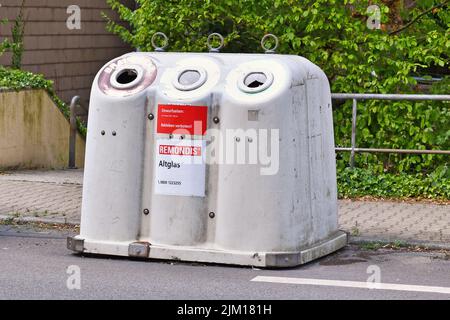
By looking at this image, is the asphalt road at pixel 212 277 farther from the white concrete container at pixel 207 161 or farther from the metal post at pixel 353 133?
the metal post at pixel 353 133

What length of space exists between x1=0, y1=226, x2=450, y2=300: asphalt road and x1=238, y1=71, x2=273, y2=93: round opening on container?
1291 mm

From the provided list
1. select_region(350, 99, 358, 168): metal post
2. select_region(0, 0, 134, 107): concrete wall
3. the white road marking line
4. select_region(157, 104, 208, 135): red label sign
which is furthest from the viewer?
select_region(0, 0, 134, 107): concrete wall

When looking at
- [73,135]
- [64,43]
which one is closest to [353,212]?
[73,135]

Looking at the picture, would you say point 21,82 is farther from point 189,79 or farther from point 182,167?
point 182,167

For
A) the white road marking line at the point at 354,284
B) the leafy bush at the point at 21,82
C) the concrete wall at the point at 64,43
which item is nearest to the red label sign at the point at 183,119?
the white road marking line at the point at 354,284

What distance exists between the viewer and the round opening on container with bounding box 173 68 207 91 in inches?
324

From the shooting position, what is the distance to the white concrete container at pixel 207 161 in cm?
804

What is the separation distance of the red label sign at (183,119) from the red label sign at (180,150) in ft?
0.36

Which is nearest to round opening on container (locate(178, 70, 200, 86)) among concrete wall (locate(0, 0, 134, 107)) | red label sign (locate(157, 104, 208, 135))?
red label sign (locate(157, 104, 208, 135))

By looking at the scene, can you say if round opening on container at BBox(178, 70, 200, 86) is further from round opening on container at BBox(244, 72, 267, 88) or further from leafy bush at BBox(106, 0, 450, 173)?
leafy bush at BBox(106, 0, 450, 173)

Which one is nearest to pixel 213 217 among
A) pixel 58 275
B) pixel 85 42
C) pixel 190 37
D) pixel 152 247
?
pixel 152 247

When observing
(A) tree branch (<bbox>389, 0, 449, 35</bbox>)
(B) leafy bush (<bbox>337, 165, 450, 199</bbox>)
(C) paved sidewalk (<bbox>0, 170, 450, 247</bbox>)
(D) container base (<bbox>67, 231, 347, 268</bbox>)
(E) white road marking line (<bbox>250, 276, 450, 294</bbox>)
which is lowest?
(E) white road marking line (<bbox>250, 276, 450, 294</bbox>)

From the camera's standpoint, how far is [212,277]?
7.81 metres

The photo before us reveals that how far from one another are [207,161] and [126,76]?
1037 millimetres
